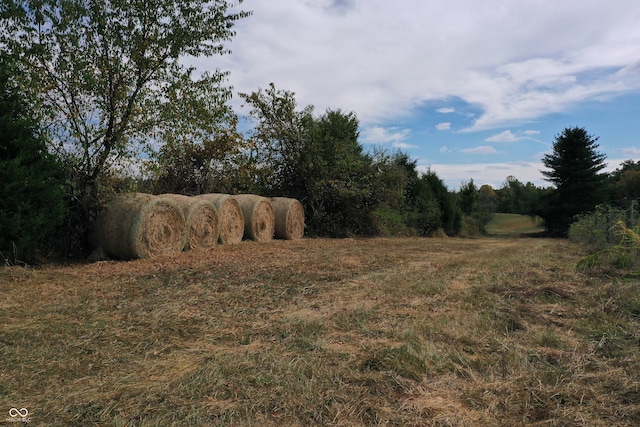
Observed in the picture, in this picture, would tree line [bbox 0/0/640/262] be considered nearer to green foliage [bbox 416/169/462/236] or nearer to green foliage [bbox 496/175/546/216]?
green foliage [bbox 416/169/462/236]

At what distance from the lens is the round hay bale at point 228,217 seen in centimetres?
973

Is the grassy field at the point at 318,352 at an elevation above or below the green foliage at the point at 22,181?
below

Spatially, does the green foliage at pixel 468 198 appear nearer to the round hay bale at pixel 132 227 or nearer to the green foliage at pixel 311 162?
the green foliage at pixel 311 162

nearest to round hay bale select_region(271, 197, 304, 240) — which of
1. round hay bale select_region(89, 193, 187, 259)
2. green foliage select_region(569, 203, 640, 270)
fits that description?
round hay bale select_region(89, 193, 187, 259)

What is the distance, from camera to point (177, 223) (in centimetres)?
785

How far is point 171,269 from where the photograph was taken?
6.08 metres

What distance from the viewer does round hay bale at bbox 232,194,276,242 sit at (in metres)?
10.9

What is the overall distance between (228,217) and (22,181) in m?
4.97

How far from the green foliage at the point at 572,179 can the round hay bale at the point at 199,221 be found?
28178mm

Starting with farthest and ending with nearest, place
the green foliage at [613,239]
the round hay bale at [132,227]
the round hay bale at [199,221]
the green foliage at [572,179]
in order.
Result: 1. the green foliage at [572,179]
2. the round hay bale at [199,221]
3. the round hay bale at [132,227]
4. the green foliage at [613,239]

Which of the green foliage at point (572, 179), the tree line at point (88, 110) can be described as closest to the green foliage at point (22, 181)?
the tree line at point (88, 110)

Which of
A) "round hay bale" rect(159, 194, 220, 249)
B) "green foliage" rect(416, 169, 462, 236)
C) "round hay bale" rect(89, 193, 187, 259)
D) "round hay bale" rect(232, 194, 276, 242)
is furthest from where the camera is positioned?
"green foliage" rect(416, 169, 462, 236)

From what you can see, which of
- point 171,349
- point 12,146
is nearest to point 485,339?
point 171,349

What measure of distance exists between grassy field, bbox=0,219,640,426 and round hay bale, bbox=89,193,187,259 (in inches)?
63.2
